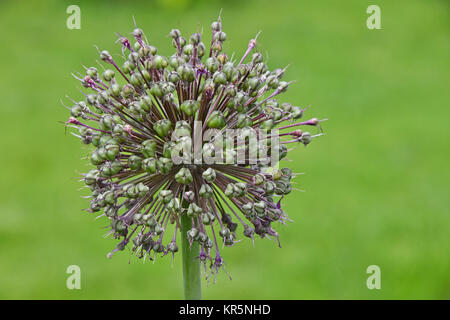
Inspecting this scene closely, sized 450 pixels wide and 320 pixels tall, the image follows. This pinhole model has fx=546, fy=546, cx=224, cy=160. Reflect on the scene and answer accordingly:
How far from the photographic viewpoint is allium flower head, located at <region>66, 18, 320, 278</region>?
2.01 m

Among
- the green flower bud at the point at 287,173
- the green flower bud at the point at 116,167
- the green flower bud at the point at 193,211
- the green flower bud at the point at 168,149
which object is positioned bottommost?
the green flower bud at the point at 193,211

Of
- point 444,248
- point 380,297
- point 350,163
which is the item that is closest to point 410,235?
point 444,248

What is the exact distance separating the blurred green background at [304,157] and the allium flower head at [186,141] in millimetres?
420

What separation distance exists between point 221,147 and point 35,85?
298 inches

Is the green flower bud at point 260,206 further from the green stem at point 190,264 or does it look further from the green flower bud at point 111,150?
the green flower bud at point 111,150

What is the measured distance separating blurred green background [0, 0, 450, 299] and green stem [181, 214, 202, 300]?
0.58 metres

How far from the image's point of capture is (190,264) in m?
2.23

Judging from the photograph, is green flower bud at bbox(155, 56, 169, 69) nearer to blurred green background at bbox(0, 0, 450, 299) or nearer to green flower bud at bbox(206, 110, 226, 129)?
green flower bud at bbox(206, 110, 226, 129)

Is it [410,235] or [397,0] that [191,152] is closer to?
[410,235]

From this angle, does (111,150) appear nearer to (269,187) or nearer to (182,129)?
(182,129)

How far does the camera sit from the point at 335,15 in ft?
35.6

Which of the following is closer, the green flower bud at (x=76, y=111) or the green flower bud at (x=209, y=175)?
the green flower bud at (x=209, y=175)

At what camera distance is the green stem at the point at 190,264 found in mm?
2176

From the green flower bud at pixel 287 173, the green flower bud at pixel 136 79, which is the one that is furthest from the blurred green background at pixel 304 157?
the green flower bud at pixel 287 173
